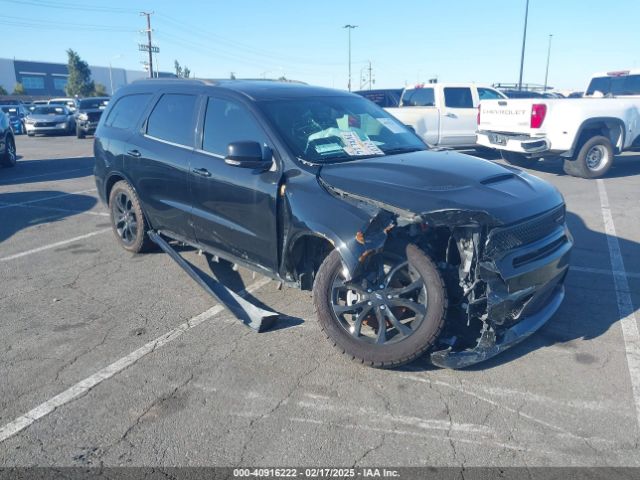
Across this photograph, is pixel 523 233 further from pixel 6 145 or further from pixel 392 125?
pixel 6 145

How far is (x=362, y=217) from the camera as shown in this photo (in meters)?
3.36

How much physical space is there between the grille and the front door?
1.60 meters

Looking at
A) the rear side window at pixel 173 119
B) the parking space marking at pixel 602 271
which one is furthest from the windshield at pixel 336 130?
the parking space marking at pixel 602 271

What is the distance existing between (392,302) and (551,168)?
10.4 m

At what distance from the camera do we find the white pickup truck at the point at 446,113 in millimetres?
13375

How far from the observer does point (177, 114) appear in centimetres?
497

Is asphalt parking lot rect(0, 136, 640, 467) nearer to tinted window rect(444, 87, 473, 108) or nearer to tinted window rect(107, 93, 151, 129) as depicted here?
tinted window rect(107, 93, 151, 129)

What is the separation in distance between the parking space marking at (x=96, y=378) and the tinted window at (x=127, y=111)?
2.44 meters

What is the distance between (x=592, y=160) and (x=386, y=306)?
9.13 metres

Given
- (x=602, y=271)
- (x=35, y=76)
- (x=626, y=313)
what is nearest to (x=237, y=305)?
(x=626, y=313)

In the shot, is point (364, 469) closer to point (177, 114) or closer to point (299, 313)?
point (299, 313)

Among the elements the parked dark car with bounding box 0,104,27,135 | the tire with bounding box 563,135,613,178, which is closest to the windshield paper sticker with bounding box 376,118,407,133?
the tire with bounding box 563,135,613,178

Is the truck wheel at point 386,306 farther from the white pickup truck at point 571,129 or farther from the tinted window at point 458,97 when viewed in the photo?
the tinted window at point 458,97

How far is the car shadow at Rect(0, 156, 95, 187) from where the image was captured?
11.4m
